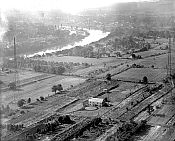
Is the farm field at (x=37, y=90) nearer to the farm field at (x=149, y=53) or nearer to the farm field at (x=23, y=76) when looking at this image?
the farm field at (x=23, y=76)

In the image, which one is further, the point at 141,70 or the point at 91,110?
the point at 141,70

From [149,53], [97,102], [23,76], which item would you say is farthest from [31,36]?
[97,102]

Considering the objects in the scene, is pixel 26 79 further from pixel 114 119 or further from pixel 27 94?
pixel 114 119

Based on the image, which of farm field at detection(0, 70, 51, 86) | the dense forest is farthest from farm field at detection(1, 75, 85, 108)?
the dense forest

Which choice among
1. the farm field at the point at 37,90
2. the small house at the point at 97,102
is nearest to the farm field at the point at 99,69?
the farm field at the point at 37,90

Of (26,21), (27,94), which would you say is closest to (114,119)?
(27,94)

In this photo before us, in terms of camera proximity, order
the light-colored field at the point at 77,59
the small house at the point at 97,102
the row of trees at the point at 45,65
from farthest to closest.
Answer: the light-colored field at the point at 77,59, the row of trees at the point at 45,65, the small house at the point at 97,102

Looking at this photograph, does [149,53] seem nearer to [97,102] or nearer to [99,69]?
[99,69]

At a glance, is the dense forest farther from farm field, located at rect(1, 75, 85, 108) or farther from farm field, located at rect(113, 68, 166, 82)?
farm field, located at rect(113, 68, 166, 82)
